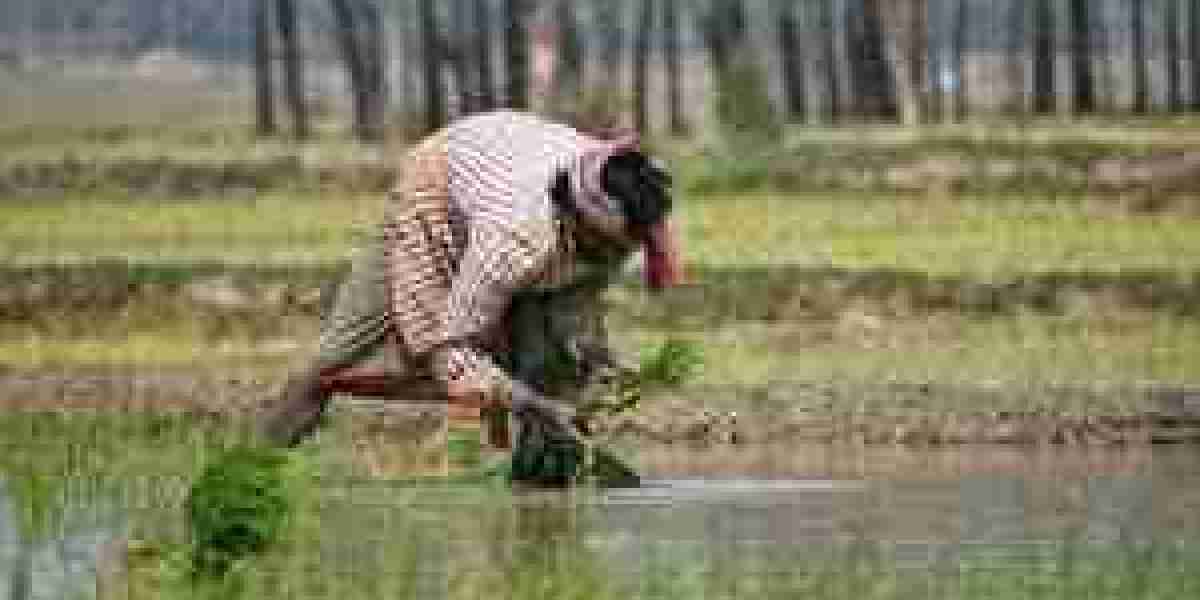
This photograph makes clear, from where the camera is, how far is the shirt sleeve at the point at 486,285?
1136 centimetres

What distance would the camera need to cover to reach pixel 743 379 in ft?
56.9

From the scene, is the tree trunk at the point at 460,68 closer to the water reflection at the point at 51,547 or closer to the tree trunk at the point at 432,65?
the tree trunk at the point at 432,65

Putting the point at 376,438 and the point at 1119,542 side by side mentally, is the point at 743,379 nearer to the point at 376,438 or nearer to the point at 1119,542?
the point at 376,438

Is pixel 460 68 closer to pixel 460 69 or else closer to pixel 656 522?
pixel 460 69

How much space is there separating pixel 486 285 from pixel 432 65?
49.3m

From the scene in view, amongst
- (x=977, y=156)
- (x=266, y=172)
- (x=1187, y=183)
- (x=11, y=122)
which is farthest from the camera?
(x=11, y=122)

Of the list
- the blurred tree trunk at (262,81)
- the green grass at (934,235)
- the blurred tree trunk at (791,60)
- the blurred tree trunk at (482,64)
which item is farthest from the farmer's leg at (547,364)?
the blurred tree trunk at (791,60)

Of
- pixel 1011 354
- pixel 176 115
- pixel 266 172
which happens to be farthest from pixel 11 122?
pixel 1011 354

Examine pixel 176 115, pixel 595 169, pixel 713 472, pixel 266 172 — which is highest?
pixel 595 169

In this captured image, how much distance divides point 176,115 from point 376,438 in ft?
293

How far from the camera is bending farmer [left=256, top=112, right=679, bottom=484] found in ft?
37.3

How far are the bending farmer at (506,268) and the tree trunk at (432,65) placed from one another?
3964cm

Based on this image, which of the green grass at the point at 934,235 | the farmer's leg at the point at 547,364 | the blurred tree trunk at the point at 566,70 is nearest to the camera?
the farmer's leg at the point at 547,364

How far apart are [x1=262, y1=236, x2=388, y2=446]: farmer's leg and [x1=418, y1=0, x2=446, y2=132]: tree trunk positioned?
129 ft
